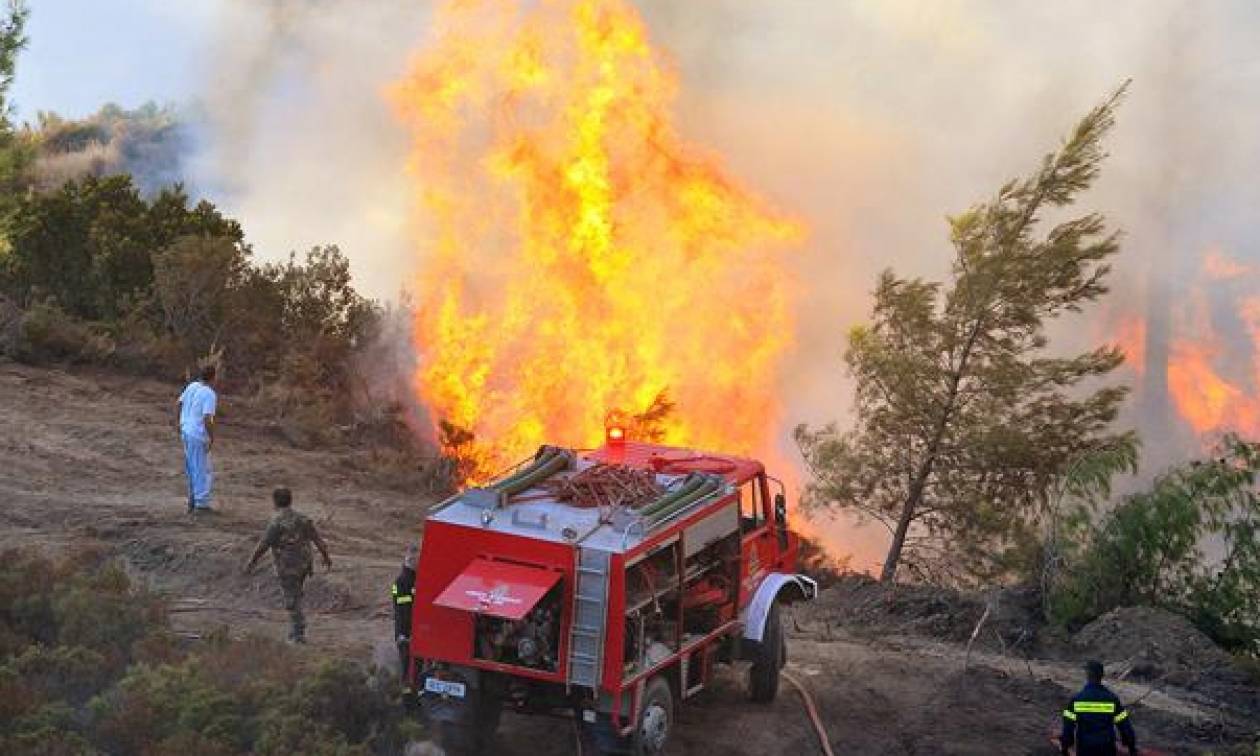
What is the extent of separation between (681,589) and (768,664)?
6.76 ft

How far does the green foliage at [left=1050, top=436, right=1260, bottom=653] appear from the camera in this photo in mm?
16281

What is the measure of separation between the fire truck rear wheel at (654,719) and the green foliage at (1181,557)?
8.14 m

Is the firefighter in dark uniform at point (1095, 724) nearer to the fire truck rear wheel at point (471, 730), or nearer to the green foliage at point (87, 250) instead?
the fire truck rear wheel at point (471, 730)

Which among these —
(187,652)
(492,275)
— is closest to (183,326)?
(492,275)

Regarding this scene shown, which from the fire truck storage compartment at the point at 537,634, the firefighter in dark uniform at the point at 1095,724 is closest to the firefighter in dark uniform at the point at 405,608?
the fire truck storage compartment at the point at 537,634

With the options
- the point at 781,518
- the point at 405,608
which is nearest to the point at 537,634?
the point at 405,608

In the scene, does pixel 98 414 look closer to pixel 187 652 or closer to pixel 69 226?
pixel 69 226

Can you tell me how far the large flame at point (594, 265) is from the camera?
22609 mm

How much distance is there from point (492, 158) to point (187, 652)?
14243 millimetres

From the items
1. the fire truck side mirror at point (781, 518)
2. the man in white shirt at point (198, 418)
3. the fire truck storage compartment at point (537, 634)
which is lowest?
the fire truck storage compartment at point (537, 634)

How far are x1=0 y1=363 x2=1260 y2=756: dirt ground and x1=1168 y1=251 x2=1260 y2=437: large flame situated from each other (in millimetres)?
13688

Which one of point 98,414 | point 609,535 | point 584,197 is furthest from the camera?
point 584,197

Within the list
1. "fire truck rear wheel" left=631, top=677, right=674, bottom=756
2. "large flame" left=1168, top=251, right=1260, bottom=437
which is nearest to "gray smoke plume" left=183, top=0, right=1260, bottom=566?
"large flame" left=1168, top=251, right=1260, bottom=437

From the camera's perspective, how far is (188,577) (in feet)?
46.0
